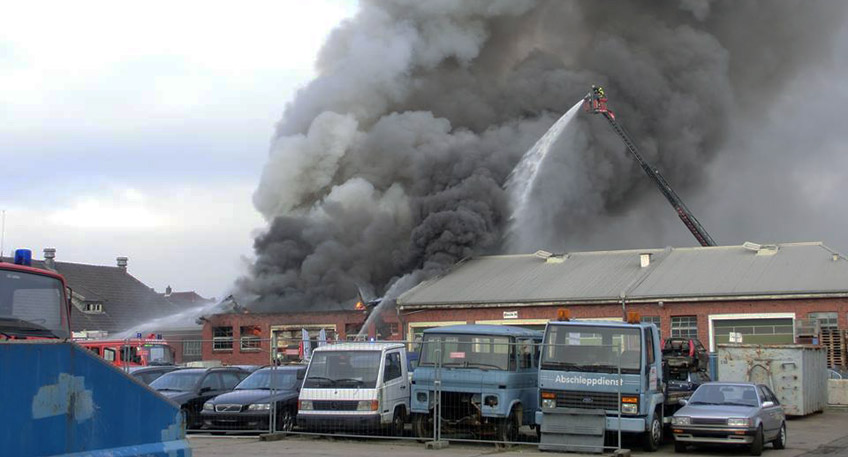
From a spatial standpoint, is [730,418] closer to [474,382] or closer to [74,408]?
[474,382]

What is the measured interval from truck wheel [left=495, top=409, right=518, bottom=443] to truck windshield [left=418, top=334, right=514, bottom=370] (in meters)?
0.92

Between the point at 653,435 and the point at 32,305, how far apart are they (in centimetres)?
1138

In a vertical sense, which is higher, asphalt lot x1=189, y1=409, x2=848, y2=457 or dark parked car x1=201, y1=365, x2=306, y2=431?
dark parked car x1=201, y1=365, x2=306, y2=431

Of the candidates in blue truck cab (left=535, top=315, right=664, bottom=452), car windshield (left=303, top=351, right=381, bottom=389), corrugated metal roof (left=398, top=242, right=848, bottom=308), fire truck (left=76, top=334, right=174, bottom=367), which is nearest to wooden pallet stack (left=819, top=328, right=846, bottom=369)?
corrugated metal roof (left=398, top=242, right=848, bottom=308)

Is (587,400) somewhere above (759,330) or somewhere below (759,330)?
below

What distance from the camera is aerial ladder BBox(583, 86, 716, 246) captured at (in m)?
43.1

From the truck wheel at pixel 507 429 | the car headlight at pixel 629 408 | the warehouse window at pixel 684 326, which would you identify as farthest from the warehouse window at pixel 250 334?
the car headlight at pixel 629 408

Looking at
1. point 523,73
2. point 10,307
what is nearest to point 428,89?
point 523,73

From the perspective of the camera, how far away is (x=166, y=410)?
749cm

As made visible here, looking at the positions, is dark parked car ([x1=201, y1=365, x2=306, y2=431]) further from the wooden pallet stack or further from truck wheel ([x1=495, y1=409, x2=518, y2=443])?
the wooden pallet stack

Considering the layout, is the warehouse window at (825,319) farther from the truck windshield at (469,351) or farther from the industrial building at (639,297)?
the truck windshield at (469,351)

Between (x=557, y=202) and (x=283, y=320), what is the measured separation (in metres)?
13.2

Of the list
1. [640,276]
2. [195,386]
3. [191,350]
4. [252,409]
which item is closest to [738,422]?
[252,409]

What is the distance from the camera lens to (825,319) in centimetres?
3453
